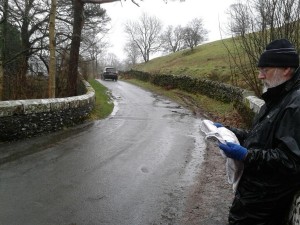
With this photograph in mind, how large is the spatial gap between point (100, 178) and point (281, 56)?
4429 millimetres

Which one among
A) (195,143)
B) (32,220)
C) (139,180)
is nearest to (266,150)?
(32,220)

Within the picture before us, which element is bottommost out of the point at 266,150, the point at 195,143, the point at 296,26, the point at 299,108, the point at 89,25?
the point at 195,143

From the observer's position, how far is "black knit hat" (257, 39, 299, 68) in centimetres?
267

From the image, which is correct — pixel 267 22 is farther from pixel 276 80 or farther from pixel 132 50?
pixel 132 50

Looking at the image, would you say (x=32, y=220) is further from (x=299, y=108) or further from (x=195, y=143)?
(x=195, y=143)

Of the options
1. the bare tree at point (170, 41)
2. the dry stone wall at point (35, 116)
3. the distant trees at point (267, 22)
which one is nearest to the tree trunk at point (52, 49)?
the dry stone wall at point (35, 116)

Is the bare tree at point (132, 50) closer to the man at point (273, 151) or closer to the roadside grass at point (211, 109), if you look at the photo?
the roadside grass at point (211, 109)

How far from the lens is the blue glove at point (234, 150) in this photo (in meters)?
2.53

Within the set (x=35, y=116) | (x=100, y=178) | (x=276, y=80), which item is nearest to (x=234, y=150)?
(x=276, y=80)

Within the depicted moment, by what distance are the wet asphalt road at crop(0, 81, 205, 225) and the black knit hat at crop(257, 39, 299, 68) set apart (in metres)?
2.78

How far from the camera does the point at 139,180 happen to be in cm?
624

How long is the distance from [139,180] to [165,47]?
87483 mm

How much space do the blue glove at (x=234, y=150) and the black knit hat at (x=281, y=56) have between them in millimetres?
743

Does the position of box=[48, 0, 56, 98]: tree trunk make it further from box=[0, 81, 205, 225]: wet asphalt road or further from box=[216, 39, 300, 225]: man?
box=[216, 39, 300, 225]: man
